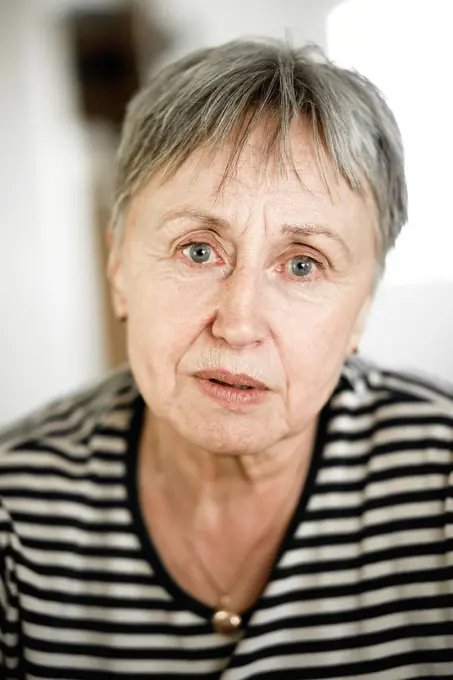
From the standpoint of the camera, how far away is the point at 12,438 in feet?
3.69

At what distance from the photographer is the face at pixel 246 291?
0.82m

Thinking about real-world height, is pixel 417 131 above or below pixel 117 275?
above

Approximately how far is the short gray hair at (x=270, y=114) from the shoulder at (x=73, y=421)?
0.36 meters

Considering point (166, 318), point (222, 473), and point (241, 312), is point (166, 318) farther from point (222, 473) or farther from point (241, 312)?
point (222, 473)

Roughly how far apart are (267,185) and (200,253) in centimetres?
12

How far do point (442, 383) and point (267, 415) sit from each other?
334mm

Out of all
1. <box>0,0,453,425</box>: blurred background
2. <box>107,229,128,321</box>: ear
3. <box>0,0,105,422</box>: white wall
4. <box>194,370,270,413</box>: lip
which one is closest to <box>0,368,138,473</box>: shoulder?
<box>107,229,128,321</box>: ear

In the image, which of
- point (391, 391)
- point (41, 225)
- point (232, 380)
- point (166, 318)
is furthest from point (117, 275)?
point (41, 225)

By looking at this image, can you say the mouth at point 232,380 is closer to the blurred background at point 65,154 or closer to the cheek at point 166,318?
the cheek at point 166,318

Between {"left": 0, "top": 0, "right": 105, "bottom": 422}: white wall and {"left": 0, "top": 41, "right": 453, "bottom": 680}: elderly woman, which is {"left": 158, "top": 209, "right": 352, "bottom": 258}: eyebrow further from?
{"left": 0, "top": 0, "right": 105, "bottom": 422}: white wall

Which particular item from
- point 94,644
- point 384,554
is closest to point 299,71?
point 384,554

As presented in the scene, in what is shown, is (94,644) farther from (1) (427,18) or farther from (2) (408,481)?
(1) (427,18)

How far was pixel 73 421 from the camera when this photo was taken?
45.1 inches

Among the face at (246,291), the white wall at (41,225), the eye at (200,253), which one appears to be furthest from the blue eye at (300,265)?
the white wall at (41,225)
